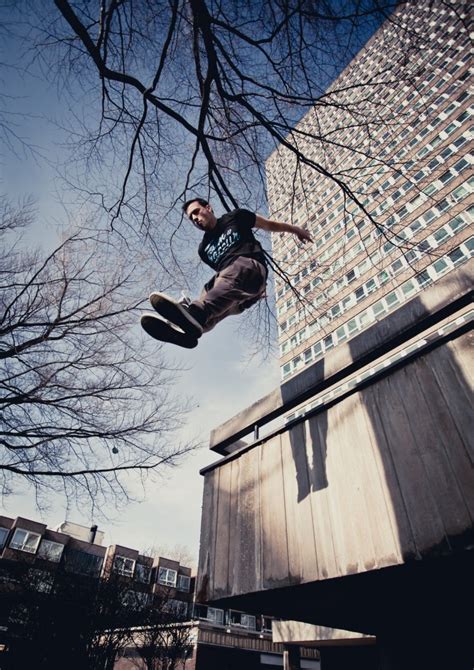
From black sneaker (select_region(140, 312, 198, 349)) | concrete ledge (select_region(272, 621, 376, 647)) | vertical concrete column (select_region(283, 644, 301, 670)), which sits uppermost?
black sneaker (select_region(140, 312, 198, 349))

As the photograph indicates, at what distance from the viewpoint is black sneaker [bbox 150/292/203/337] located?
2.49 metres

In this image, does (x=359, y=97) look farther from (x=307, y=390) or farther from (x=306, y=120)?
(x=307, y=390)

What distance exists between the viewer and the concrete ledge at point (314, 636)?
7426mm

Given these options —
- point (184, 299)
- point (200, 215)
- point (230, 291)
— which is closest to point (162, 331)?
point (184, 299)

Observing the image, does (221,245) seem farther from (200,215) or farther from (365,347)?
(365,347)

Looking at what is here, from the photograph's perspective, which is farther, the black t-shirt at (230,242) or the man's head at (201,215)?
the man's head at (201,215)

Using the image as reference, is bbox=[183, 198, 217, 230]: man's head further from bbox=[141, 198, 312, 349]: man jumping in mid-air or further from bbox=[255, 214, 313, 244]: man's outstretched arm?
bbox=[255, 214, 313, 244]: man's outstretched arm

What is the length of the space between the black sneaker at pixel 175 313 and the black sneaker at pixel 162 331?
0.05 meters

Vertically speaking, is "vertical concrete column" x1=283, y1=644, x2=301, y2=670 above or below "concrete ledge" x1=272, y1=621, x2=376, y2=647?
below

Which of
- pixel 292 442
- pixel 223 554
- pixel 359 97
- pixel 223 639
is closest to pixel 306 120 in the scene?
pixel 359 97

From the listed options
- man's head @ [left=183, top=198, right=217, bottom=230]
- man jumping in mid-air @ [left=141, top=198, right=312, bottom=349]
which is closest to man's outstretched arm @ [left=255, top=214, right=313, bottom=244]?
man jumping in mid-air @ [left=141, top=198, right=312, bottom=349]

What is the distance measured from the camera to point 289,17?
2713 millimetres

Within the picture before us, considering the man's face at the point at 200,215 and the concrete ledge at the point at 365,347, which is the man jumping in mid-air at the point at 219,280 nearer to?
the man's face at the point at 200,215

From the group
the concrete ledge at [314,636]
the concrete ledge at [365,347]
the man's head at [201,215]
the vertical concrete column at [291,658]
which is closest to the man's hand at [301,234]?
the man's head at [201,215]
